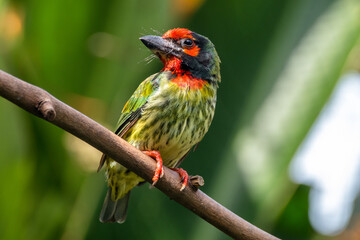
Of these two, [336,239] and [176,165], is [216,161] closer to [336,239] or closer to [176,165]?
[176,165]

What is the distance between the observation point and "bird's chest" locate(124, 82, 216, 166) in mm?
3064

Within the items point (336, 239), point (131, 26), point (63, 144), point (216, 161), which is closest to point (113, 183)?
point (63, 144)

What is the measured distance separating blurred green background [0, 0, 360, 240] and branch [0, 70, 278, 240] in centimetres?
96

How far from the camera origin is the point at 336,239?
4.10 m

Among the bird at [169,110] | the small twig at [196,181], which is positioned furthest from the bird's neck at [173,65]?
the small twig at [196,181]

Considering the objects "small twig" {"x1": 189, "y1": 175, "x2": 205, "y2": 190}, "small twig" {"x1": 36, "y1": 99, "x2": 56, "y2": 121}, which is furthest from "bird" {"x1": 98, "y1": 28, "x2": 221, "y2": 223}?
"small twig" {"x1": 36, "y1": 99, "x2": 56, "y2": 121}

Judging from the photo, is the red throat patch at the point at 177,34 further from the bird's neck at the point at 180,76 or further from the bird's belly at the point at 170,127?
the bird's belly at the point at 170,127

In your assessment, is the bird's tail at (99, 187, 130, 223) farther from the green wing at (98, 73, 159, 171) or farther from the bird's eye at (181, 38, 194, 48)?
the bird's eye at (181, 38, 194, 48)

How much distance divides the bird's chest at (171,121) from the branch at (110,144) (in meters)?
0.37

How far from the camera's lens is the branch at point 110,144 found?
1955mm

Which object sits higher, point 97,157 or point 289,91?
point 289,91

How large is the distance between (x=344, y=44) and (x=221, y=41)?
0.77 metres

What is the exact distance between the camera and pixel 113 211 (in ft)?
10.8

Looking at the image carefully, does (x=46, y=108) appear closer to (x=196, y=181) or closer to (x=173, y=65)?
(x=196, y=181)
